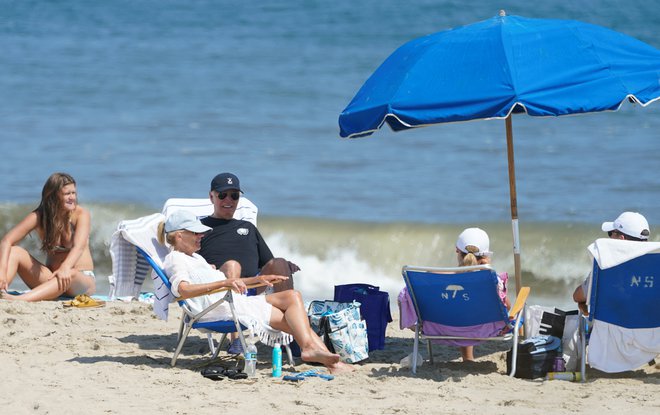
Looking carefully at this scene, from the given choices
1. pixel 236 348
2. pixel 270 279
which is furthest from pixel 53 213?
pixel 270 279

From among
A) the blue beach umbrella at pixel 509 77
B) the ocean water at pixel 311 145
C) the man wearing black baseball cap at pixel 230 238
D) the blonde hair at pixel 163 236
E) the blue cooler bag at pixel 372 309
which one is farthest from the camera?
the ocean water at pixel 311 145

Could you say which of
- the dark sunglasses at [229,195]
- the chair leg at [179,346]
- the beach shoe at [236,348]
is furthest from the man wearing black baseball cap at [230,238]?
the chair leg at [179,346]

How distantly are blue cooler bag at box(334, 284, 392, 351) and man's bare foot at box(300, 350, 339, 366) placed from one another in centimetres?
54

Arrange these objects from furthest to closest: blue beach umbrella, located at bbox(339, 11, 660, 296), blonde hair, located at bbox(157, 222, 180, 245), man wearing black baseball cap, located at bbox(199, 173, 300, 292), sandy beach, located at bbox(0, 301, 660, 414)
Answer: man wearing black baseball cap, located at bbox(199, 173, 300, 292)
blonde hair, located at bbox(157, 222, 180, 245)
blue beach umbrella, located at bbox(339, 11, 660, 296)
sandy beach, located at bbox(0, 301, 660, 414)

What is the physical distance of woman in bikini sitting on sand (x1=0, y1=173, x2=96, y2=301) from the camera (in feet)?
25.2

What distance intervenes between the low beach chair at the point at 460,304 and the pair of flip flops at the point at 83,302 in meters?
2.77

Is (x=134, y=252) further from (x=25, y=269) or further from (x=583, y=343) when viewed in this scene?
(x=583, y=343)

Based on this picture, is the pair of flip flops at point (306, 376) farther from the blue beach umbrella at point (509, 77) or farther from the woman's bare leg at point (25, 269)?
the woman's bare leg at point (25, 269)

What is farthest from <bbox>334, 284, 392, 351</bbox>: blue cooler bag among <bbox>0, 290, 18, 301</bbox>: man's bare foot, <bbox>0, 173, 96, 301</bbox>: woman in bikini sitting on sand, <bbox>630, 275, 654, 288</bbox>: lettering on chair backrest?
<bbox>0, 290, 18, 301</bbox>: man's bare foot

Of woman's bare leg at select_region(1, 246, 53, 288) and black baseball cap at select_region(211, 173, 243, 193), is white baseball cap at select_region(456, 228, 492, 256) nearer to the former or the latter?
black baseball cap at select_region(211, 173, 243, 193)

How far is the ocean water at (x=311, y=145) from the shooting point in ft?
36.5

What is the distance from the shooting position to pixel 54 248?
7.89m

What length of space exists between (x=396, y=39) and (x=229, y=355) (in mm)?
17756

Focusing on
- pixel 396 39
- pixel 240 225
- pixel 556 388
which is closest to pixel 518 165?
pixel 240 225
